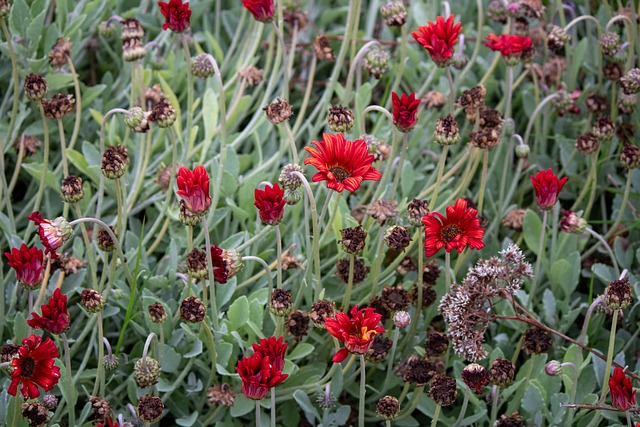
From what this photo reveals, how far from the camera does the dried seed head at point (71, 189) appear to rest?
175 centimetres

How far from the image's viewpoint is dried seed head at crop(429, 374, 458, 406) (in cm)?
166

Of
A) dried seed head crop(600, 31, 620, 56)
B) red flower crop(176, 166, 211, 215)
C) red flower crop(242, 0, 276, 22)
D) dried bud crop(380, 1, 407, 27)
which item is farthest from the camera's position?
dried seed head crop(600, 31, 620, 56)

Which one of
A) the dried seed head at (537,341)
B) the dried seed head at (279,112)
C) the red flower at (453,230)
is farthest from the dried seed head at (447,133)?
the dried seed head at (537,341)

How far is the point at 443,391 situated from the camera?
166 centimetres

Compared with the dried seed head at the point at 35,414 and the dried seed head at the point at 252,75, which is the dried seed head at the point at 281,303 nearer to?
the dried seed head at the point at 35,414

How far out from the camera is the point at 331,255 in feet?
7.27

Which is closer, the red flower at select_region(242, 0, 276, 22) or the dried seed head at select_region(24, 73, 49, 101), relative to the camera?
the dried seed head at select_region(24, 73, 49, 101)

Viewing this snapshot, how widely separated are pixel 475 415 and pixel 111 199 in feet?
3.48

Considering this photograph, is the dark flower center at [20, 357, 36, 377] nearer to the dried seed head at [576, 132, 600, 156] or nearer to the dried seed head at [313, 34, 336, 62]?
the dried seed head at [313, 34, 336, 62]

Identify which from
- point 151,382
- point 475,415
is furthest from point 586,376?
point 151,382

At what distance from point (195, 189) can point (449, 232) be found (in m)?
0.48

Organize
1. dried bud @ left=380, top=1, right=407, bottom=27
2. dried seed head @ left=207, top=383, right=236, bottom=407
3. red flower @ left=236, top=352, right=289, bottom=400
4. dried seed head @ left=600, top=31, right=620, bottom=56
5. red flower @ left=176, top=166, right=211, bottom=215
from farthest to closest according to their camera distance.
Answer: dried seed head @ left=600, top=31, right=620, bottom=56, dried bud @ left=380, top=1, right=407, bottom=27, dried seed head @ left=207, top=383, right=236, bottom=407, red flower @ left=176, top=166, right=211, bottom=215, red flower @ left=236, top=352, right=289, bottom=400

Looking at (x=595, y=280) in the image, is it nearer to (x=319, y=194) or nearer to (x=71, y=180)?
(x=319, y=194)

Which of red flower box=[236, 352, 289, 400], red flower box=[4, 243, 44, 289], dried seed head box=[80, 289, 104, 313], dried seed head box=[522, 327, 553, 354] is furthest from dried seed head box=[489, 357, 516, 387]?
red flower box=[4, 243, 44, 289]
